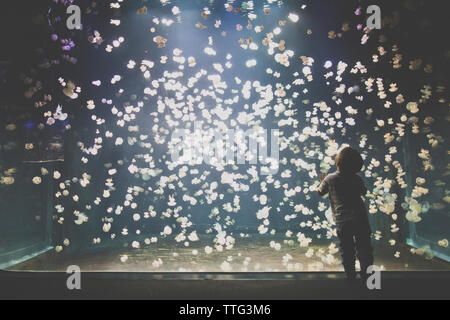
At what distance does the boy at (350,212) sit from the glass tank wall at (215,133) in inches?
46.3

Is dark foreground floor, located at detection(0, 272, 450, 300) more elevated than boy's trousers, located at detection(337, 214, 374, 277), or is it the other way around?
boy's trousers, located at detection(337, 214, 374, 277)

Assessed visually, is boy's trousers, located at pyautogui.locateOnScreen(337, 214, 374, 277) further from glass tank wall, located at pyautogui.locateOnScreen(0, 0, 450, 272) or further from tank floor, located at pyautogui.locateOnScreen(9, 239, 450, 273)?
glass tank wall, located at pyautogui.locateOnScreen(0, 0, 450, 272)

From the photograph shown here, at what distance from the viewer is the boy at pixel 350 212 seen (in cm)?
324

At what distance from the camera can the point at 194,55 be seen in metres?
7.91

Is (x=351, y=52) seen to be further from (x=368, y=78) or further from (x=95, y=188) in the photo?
(x=95, y=188)

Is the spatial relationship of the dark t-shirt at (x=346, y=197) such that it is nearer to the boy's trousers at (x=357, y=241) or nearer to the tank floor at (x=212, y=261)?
the boy's trousers at (x=357, y=241)

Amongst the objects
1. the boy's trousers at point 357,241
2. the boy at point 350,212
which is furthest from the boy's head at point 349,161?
the boy's trousers at point 357,241

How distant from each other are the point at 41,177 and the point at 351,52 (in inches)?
258

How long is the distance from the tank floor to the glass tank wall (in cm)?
5

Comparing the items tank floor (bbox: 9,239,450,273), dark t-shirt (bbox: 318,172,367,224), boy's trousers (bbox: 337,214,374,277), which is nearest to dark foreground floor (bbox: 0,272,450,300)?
boy's trousers (bbox: 337,214,374,277)

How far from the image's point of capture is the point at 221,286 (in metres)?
3.46

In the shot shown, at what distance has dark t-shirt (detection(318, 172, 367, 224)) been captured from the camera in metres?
3.25

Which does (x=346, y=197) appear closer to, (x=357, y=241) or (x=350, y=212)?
(x=350, y=212)
